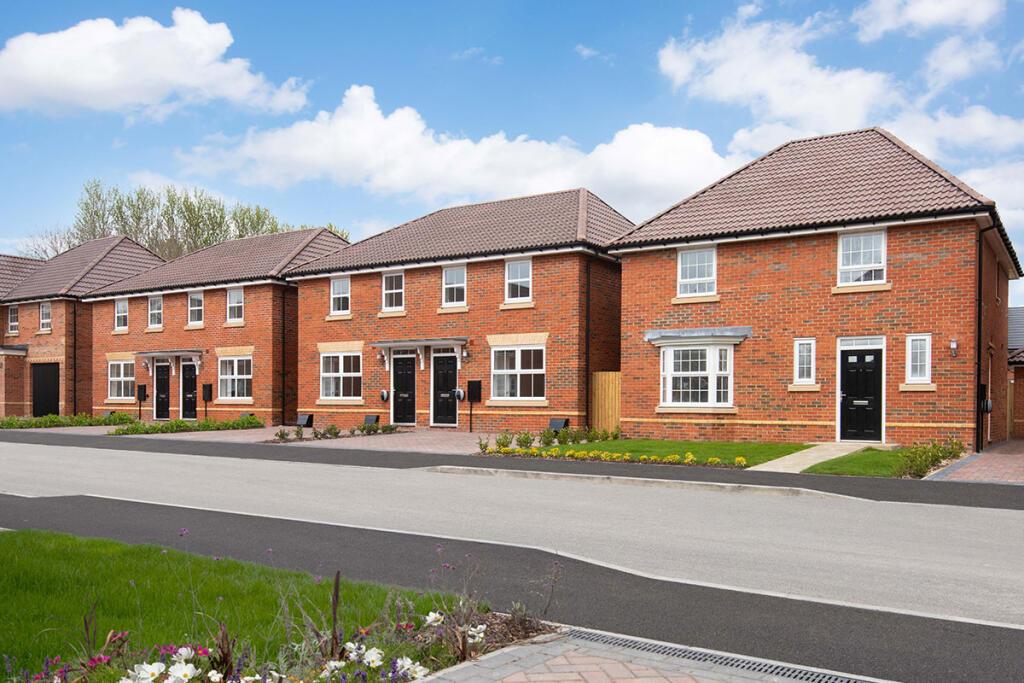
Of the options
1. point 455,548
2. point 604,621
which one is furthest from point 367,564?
point 604,621

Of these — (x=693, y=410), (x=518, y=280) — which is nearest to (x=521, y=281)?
(x=518, y=280)

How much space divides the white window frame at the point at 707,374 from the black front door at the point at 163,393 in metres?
21.9

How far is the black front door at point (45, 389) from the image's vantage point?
39.5m

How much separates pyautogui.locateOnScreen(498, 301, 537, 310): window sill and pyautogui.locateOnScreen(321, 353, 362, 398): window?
20.6ft

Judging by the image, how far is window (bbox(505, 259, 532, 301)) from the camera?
2627 cm

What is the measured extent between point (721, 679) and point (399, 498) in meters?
8.13

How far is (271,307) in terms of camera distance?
32.7 meters

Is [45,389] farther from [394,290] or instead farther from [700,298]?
[700,298]

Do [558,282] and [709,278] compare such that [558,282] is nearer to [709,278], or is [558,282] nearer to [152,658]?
[709,278]

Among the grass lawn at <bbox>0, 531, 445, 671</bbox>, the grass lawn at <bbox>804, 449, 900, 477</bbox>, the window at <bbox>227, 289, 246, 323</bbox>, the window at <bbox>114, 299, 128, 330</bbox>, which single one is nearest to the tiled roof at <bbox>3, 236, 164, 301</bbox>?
the window at <bbox>114, 299, 128, 330</bbox>

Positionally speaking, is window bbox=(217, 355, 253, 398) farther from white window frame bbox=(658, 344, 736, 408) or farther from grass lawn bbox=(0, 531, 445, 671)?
grass lawn bbox=(0, 531, 445, 671)

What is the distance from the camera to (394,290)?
2933 centimetres

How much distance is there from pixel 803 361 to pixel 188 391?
80.2 feet

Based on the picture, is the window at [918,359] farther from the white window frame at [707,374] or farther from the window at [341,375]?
the window at [341,375]
